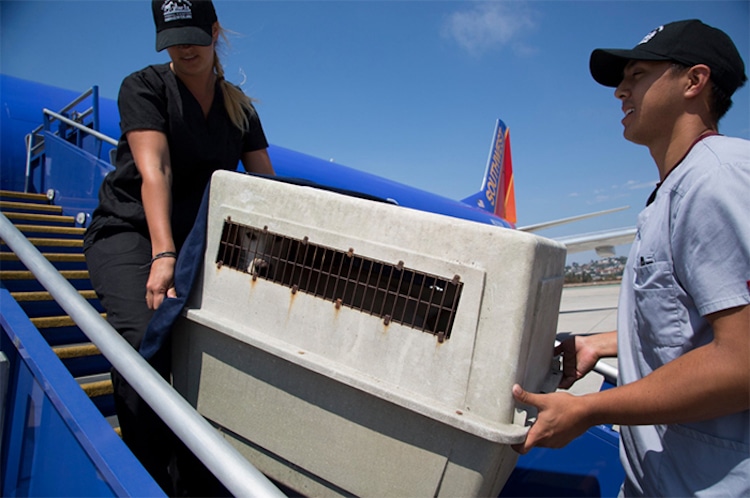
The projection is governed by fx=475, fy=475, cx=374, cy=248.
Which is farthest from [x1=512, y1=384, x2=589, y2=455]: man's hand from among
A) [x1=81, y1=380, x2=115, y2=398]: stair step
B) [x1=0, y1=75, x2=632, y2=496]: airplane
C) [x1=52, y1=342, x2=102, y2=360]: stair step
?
[x1=52, y1=342, x2=102, y2=360]: stair step

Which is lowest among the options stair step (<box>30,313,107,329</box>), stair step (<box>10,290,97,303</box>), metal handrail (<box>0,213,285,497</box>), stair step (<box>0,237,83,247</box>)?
stair step (<box>30,313,107,329</box>)

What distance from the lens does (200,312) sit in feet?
4.75

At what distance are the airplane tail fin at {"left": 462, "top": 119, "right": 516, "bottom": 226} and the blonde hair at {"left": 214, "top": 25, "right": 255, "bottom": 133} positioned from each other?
15088mm

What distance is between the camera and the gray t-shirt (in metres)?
0.98

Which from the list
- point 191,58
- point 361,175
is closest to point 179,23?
point 191,58

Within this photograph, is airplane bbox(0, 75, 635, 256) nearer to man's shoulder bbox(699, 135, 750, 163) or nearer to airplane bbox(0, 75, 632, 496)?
airplane bbox(0, 75, 632, 496)

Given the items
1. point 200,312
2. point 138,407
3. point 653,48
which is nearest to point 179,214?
point 200,312

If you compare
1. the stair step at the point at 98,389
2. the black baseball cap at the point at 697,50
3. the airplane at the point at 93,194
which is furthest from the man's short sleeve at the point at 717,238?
the stair step at the point at 98,389

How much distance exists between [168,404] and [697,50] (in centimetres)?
148

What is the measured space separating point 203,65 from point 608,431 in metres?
2.32

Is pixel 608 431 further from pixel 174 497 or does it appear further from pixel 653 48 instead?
pixel 174 497

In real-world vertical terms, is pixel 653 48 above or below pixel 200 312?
above

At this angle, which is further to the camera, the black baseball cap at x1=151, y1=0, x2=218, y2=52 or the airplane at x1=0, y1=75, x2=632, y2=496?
the black baseball cap at x1=151, y1=0, x2=218, y2=52

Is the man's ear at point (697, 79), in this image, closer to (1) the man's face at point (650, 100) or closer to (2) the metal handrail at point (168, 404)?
(1) the man's face at point (650, 100)
